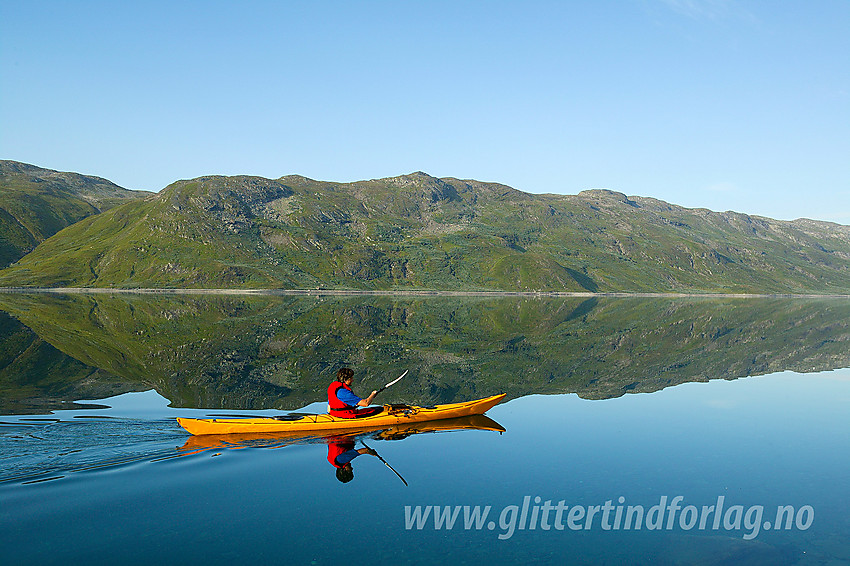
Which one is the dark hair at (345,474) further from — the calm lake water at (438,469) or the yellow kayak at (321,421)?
the yellow kayak at (321,421)

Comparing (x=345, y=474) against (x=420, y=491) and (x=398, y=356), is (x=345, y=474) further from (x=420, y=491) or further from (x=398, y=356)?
(x=398, y=356)

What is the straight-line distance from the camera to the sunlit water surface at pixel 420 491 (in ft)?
52.3

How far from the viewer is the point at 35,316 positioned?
93562 millimetres

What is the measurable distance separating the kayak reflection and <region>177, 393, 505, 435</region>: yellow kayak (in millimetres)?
221

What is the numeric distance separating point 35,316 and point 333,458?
90785 mm

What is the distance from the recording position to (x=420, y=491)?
20.5m

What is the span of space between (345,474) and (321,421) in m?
6.02

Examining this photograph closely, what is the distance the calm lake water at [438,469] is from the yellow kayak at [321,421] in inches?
30.0

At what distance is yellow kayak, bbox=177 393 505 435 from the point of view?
26.9 metres

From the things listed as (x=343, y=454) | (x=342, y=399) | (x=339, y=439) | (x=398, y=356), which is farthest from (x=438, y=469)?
(x=398, y=356)

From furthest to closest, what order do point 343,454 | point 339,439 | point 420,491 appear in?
point 339,439
point 343,454
point 420,491

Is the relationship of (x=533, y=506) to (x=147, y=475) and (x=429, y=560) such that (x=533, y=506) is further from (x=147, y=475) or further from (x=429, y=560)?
(x=147, y=475)

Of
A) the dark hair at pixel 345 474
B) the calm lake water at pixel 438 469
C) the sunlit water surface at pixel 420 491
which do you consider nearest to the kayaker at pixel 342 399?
the sunlit water surface at pixel 420 491

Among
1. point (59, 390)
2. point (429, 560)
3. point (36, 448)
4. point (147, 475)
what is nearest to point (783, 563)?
point (429, 560)
